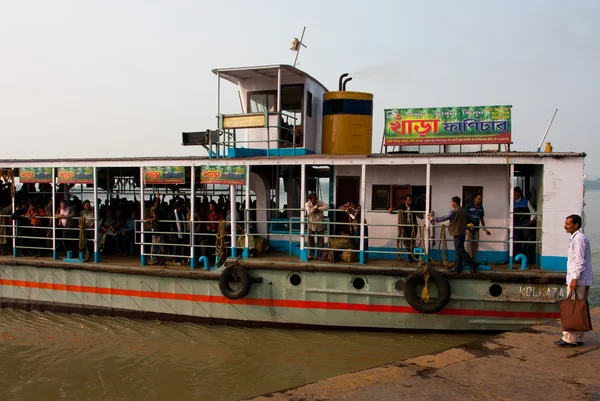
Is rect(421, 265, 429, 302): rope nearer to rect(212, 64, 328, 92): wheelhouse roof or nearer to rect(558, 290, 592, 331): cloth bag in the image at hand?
rect(558, 290, 592, 331): cloth bag

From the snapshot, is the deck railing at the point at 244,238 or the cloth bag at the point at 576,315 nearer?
the cloth bag at the point at 576,315

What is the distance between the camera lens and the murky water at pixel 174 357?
7375mm

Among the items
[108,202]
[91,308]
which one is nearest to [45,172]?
[108,202]

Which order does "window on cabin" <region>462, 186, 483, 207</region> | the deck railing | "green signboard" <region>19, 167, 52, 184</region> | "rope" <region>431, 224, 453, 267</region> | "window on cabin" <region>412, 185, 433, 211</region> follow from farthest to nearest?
"green signboard" <region>19, 167, 52, 184</region> < "window on cabin" <region>412, 185, 433, 211</region> < "window on cabin" <region>462, 186, 483, 207</region> < the deck railing < "rope" <region>431, 224, 453, 267</region>

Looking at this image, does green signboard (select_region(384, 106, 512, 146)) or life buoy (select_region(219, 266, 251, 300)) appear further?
green signboard (select_region(384, 106, 512, 146))

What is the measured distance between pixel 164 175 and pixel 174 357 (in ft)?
13.4

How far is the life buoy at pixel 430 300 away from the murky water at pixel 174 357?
0.65 metres

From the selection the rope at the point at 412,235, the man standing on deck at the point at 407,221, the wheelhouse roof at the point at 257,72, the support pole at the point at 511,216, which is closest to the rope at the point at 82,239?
the wheelhouse roof at the point at 257,72

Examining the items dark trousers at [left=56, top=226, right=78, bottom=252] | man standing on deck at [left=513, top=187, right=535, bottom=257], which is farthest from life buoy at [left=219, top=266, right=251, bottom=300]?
man standing on deck at [left=513, top=187, right=535, bottom=257]

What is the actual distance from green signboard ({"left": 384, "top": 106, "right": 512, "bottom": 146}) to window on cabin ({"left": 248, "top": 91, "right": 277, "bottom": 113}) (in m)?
3.18

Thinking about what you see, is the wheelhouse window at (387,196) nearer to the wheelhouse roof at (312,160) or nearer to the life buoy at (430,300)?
the wheelhouse roof at (312,160)

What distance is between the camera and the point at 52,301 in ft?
36.8

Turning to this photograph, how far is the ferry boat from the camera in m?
8.68

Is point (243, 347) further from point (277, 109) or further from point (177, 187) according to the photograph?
point (177, 187)
